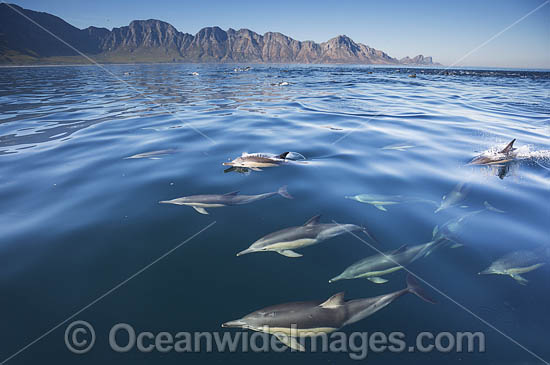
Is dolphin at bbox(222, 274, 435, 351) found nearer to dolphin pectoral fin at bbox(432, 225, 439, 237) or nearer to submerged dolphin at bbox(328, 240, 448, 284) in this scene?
submerged dolphin at bbox(328, 240, 448, 284)

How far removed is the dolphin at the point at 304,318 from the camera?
2.92 m

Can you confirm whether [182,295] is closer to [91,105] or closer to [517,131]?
[517,131]

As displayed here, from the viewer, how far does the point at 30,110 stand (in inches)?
691

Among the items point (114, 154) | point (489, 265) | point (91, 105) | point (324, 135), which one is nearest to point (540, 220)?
point (489, 265)

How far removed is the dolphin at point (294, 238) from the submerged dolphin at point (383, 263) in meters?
0.61

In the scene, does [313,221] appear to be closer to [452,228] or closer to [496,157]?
[452,228]

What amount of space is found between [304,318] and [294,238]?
1474 millimetres

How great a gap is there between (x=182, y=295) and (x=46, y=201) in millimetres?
4795

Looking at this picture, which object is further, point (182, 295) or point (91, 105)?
point (91, 105)

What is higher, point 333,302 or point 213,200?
point 213,200

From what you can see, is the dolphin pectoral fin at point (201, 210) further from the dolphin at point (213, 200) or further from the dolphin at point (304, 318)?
the dolphin at point (304, 318)

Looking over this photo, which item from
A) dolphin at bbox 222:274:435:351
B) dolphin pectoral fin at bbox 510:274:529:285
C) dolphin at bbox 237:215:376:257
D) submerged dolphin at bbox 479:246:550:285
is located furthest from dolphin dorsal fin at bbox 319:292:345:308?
dolphin pectoral fin at bbox 510:274:529:285

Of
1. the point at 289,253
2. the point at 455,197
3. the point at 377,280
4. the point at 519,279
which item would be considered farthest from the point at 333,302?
the point at 455,197

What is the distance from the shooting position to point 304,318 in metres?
2.95
